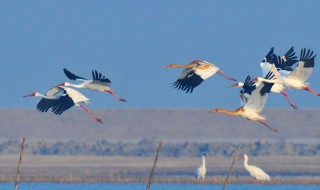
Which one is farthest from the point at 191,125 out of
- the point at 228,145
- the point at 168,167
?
the point at 168,167

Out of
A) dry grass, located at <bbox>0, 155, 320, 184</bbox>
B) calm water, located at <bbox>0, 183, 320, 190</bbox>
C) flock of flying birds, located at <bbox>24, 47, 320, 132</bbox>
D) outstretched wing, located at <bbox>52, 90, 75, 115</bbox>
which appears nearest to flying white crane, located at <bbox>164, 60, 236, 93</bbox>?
flock of flying birds, located at <bbox>24, 47, 320, 132</bbox>

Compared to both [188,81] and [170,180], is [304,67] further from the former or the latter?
[170,180]

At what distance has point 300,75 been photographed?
77.9ft

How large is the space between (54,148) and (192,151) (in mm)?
6036

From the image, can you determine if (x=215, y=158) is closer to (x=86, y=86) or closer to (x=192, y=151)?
(x=192, y=151)

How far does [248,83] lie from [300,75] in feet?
3.33

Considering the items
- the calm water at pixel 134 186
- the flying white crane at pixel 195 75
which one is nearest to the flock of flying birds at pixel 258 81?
the flying white crane at pixel 195 75

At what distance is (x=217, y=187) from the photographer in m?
39.2

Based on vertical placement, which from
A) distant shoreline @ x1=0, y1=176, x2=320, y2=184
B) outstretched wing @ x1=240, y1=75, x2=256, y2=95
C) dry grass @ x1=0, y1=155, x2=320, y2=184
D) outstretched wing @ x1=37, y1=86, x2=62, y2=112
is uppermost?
outstretched wing @ x1=240, y1=75, x2=256, y2=95

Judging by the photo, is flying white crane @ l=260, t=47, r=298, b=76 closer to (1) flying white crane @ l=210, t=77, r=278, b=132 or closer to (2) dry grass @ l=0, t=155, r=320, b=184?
(1) flying white crane @ l=210, t=77, r=278, b=132

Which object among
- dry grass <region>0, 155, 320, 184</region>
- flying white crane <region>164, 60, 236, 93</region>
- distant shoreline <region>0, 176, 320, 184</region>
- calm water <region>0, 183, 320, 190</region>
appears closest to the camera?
flying white crane <region>164, 60, 236, 93</region>

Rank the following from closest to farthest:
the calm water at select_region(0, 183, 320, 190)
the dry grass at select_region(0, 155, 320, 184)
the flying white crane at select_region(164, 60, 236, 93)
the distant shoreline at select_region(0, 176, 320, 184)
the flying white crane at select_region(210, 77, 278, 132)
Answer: the flying white crane at select_region(210, 77, 278, 132) < the flying white crane at select_region(164, 60, 236, 93) < the calm water at select_region(0, 183, 320, 190) < the distant shoreline at select_region(0, 176, 320, 184) < the dry grass at select_region(0, 155, 320, 184)

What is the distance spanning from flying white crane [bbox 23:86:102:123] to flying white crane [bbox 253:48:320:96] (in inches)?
121

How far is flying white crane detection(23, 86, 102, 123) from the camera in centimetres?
2480
